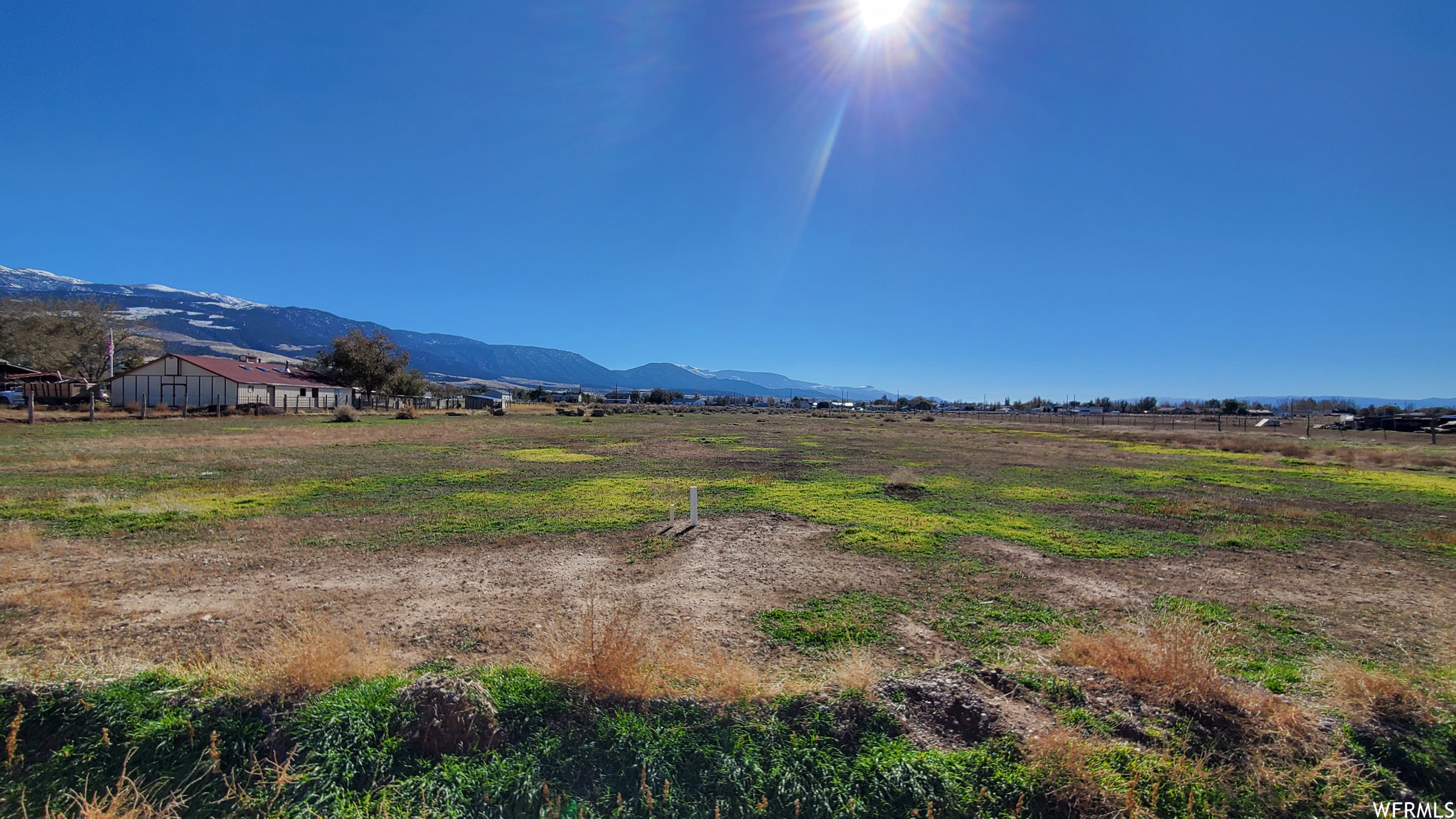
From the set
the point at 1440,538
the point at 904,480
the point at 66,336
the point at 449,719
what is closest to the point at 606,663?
the point at 449,719

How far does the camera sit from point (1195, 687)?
13.5 ft

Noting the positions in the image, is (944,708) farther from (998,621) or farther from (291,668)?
(291,668)

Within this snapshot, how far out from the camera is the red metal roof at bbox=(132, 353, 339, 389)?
50.8 m

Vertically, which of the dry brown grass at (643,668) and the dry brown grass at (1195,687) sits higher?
the dry brown grass at (1195,687)

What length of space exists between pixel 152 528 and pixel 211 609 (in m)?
5.32

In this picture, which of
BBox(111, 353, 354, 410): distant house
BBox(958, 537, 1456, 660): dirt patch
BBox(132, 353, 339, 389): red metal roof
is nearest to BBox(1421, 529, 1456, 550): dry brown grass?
BBox(958, 537, 1456, 660): dirt patch

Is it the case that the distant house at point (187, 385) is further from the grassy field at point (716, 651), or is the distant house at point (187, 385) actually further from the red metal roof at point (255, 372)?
the grassy field at point (716, 651)

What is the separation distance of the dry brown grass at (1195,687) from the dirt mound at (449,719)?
5.09 metres

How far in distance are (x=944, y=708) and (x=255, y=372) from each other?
244 ft

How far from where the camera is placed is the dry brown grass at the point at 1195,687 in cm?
369

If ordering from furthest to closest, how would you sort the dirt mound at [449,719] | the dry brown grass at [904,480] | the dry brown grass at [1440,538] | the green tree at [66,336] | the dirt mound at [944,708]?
the green tree at [66,336]
the dry brown grass at [904,480]
the dry brown grass at [1440,538]
the dirt mound at [944,708]
the dirt mound at [449,719]

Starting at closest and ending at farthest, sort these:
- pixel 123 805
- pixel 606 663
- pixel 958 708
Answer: pixel 123 805 < pixel 958 708 < pixel 606 663

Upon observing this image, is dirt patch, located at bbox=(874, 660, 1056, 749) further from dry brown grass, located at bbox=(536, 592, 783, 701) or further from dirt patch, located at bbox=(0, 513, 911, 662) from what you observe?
dirt patch, located at bbox=(0, 513, 911, 662)

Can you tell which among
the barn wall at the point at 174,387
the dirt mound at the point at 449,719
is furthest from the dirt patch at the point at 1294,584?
the barn wall at the point at 174,387
